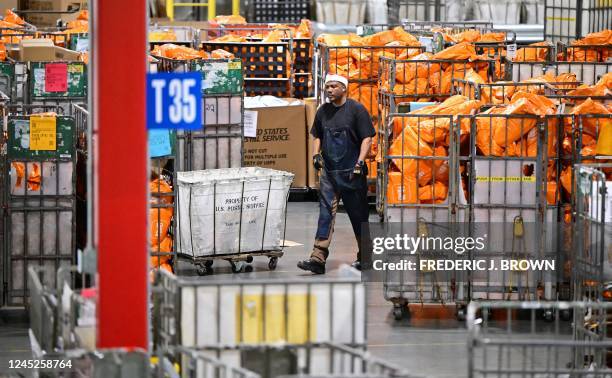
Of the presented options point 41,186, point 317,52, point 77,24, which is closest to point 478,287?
point 41,186

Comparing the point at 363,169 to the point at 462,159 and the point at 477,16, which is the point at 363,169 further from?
the point at 477,16

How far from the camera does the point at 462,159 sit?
12.1 metres

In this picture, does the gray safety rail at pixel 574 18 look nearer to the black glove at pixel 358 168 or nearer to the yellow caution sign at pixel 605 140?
the black glove at pixel 358 168

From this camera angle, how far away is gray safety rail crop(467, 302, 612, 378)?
25.2 feet

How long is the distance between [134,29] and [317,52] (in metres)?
14.2

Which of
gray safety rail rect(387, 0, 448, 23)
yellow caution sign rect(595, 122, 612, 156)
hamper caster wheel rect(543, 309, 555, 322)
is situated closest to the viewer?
yellow caution sign rect(595, 122, 612, 156)

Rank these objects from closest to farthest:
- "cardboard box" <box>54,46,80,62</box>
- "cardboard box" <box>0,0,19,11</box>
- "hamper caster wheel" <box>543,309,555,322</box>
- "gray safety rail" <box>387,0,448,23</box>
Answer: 1. "hamper caster wheel" <box>543,309,555,322</box>
2. "cardboard box" <box>54,46,80,62</box>
3. "cardboard box" <box>0,0,19,11</box>
4. "gray safety rail" <box>387,0,448,23</box>

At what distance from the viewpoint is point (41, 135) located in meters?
12.0

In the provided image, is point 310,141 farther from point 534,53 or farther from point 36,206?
point 36,206

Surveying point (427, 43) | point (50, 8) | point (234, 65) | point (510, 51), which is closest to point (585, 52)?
point (510, 51)

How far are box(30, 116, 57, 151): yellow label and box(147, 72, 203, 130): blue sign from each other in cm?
448

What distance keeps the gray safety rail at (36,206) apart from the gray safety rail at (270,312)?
186 inches

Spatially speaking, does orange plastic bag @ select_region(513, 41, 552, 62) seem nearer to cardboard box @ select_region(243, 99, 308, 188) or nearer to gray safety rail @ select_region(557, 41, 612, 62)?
gray safety rail @ select_region(557, 41, 612, 62)

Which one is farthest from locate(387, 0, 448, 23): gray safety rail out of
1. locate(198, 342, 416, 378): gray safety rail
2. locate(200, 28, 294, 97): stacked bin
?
locate(198, 342, 416, 378): gray safety rail
